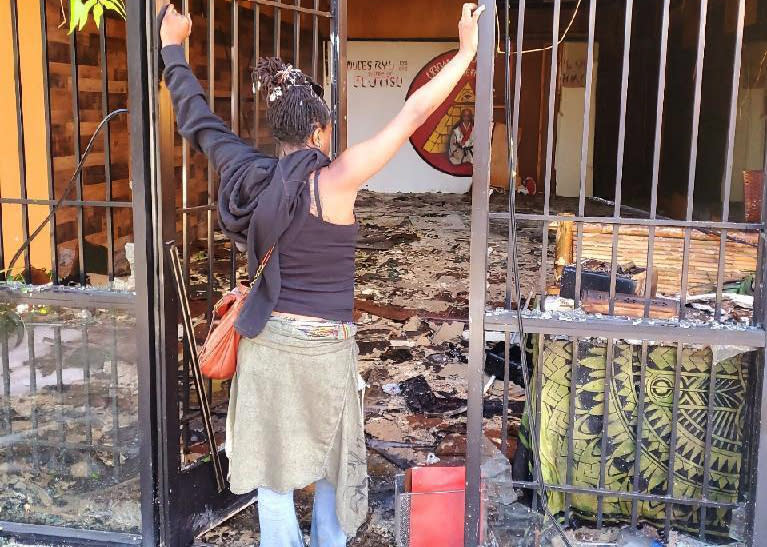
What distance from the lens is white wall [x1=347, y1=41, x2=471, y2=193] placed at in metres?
15.0

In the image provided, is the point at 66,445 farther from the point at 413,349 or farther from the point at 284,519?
the point at 413,349

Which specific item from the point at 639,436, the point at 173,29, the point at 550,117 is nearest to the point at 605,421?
the point at 639,436

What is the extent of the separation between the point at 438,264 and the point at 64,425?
19.6ft

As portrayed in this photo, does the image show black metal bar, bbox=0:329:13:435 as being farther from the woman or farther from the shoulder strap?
the shoulder strap

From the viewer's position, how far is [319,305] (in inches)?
102

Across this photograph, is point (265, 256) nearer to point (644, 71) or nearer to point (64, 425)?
point (64, 425)

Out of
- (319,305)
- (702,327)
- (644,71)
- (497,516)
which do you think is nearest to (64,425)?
(319,305)

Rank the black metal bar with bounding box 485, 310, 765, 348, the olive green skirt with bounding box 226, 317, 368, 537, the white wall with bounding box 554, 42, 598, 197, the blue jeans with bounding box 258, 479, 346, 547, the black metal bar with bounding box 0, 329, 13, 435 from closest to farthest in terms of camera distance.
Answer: the olive green skirt with bounding box 226, 317, 368, 537, the blue jeans with bounding box 258, 479, 346, 547, the black metal bar with bounding box 485, 310, 765, 348, the black metal bar with bounding box 0, 329, 13, 435, the white wall with bounding box 554, 42, 598, 197

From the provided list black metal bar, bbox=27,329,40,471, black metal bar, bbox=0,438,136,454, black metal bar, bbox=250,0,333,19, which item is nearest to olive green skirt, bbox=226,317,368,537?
black metal bar, bbox=0,438,136,454

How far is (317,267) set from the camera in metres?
2.56

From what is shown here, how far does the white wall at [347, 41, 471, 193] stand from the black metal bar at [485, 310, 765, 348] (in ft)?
40.3

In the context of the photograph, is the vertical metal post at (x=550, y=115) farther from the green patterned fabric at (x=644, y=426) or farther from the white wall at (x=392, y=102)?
the white wall at (x=392, y=102)

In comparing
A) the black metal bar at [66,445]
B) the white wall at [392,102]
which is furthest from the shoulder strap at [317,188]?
the white wall at [392,102]

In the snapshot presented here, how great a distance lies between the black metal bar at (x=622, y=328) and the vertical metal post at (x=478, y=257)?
11cm
